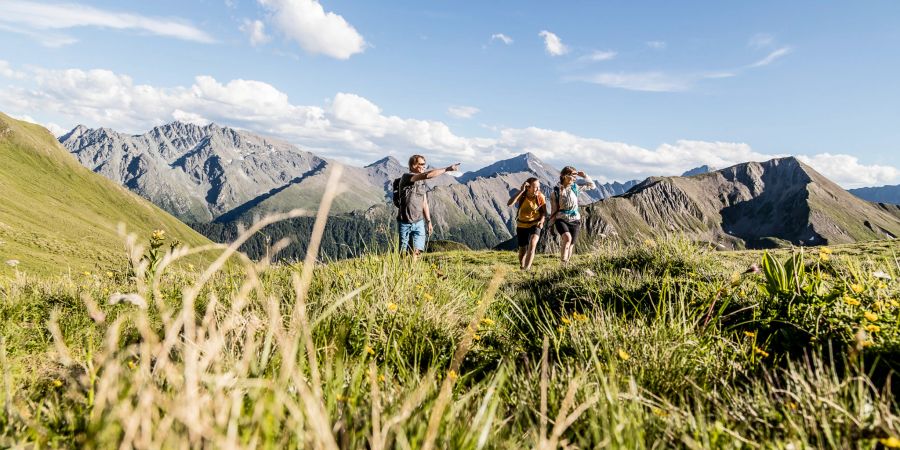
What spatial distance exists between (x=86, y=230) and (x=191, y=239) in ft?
250

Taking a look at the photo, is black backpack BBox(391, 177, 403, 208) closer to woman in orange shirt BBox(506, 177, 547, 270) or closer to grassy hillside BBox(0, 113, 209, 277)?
woman in orange shirt BBox(506, 177, 547, 270)

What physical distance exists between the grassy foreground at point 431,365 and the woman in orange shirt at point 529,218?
526 cm

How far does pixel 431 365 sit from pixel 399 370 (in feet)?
1.82

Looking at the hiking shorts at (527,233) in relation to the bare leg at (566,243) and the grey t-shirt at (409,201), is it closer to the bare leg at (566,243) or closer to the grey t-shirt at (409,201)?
the bare leg at (566,243)

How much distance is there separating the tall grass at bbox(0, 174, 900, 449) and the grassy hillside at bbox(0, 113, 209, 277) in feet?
199

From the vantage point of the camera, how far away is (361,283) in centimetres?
478

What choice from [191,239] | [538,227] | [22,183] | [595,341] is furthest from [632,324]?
[191,239]

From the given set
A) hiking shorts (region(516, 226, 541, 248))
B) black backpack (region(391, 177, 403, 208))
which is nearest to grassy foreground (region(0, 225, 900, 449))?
black backpack (region(391, 177, 403, 208))

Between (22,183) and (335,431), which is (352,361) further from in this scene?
(22,183)

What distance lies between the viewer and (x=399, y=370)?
305cm

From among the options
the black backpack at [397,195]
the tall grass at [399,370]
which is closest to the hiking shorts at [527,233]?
the black backpack at [397,195]

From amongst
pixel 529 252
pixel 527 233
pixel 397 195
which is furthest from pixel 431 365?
pixel 527 233

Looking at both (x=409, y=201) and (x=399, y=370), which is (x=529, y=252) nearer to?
(x=409, y=201)

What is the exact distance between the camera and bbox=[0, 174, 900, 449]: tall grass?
173 centimetres
